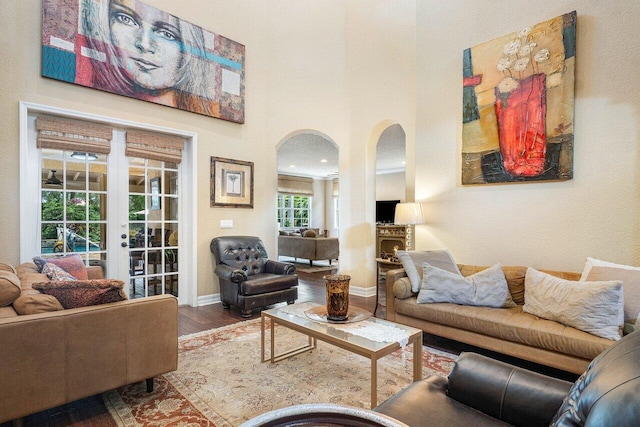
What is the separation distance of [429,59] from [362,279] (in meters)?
3.26

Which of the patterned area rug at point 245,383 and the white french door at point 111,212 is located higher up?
the white french door at point 111,212

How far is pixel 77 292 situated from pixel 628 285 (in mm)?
3622

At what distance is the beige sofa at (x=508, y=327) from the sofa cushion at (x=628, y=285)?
0.28m

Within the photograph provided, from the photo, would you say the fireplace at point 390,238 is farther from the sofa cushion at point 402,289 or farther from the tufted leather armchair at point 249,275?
the sofa cushion at point 402,289

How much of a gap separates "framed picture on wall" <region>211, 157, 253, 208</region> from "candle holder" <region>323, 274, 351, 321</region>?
273 centimetres

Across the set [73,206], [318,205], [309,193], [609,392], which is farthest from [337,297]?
[318,205]

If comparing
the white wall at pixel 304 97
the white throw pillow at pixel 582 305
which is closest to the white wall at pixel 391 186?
the white wall at pixel 304 97

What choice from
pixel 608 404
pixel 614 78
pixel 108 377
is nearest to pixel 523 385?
pixel 608 404

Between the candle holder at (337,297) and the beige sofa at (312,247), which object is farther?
the beige sofa at (312,247)

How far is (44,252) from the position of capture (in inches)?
132

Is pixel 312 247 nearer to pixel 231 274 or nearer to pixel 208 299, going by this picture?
pixel 208 299

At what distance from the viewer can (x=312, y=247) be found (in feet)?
26.2

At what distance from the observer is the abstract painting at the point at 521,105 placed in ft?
10.2

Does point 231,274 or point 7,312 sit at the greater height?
point 7,312
